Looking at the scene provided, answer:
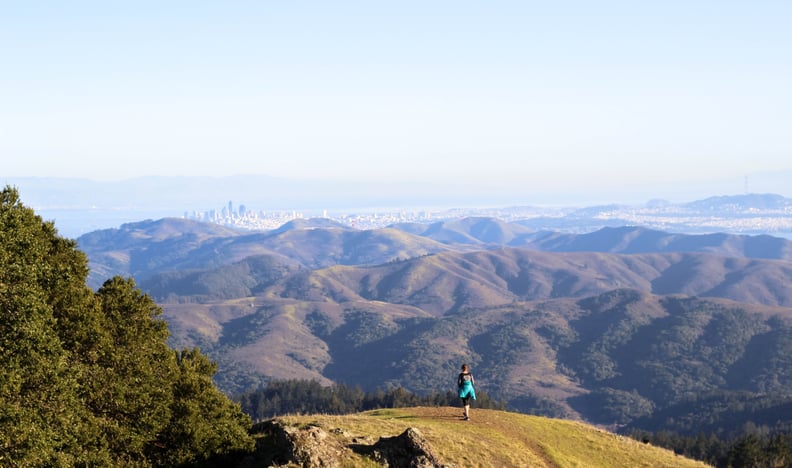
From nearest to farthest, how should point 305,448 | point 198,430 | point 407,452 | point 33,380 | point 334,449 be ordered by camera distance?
1. point 33,380
2. point 305,448
3. point 198,430
4. point 334,449
5. point 407,452

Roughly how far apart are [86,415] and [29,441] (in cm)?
448

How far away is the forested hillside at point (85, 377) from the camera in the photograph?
30.1 metres

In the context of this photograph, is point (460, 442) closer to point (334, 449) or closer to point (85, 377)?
point (334, 449)

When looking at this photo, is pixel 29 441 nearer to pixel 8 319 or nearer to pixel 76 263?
pixel 8 319

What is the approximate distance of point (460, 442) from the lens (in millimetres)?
41688

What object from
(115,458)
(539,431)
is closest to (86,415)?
(115,458)

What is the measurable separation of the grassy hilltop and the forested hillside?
437cm

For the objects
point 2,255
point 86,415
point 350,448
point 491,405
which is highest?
point 2,255

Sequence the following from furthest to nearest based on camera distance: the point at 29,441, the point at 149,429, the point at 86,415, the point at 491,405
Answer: the point at 491,405
the point at 149,429
the point at 86,415
the point at 29,441

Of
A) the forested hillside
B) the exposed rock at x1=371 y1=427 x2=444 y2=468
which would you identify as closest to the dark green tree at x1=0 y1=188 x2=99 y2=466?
the forested hillside

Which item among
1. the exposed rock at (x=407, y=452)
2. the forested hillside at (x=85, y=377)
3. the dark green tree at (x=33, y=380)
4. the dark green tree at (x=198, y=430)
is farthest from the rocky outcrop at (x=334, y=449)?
the dark green tree at (x=33, y=380)

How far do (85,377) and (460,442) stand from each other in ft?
75.4

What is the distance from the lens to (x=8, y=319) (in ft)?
101

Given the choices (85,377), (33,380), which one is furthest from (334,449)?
(33,380)
